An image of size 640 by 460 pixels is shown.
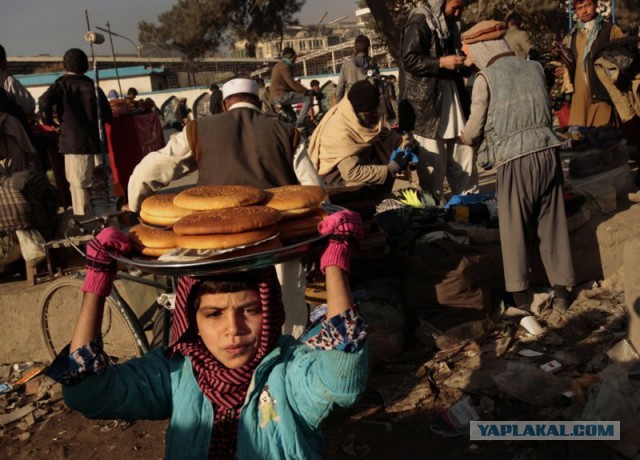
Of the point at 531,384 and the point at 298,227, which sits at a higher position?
the point at 298,227

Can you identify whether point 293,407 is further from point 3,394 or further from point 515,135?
point 3,394

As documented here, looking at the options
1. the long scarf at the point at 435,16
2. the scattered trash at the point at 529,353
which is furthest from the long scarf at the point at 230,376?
the long scarf at the point at 435,16

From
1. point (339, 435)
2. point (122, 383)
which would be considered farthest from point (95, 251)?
point (339, 435)

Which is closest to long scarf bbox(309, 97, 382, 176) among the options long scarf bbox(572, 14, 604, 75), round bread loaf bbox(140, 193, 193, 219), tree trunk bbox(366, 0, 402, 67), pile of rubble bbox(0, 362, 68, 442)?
pile of rubble bbox(0, 362, 68, 442)

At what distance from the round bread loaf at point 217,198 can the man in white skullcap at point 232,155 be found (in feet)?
4.18

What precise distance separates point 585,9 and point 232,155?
5.14m

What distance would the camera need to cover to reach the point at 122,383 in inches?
71.4

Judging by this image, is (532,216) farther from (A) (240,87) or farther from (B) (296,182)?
(A) (240,87)

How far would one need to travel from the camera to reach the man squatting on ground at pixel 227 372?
1.73m

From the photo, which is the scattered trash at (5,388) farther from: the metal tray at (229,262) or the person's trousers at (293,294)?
the metal tray at (229,262)

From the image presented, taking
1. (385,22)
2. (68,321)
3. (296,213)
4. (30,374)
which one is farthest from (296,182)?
(385,22)

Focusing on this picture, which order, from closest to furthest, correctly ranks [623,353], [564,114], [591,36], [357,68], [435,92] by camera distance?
[623,353]
[435,92]
[591,36]
[564,114]
[357,68]

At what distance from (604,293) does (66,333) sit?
4201 mm

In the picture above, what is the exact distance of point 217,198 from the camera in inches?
85.9
